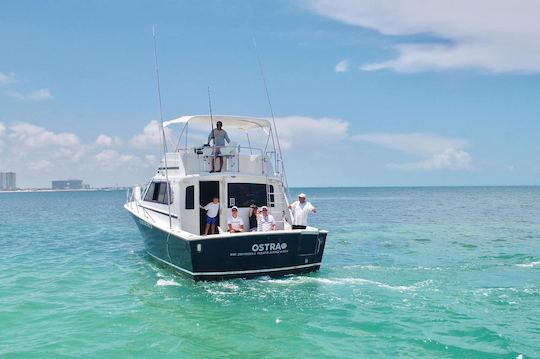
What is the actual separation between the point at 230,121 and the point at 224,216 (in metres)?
3.48

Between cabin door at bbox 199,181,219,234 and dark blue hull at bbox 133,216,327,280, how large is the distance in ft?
4.03

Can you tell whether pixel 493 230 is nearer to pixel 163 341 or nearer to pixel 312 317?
pixel 312 317

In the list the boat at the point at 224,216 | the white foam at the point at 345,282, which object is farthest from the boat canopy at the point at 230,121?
the white foam at the point at 345,282

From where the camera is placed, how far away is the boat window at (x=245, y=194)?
48.2ft

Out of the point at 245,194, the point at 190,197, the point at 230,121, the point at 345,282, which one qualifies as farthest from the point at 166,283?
the point at 230,121

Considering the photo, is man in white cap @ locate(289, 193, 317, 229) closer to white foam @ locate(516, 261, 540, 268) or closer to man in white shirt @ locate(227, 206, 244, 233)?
man in white shirt @ locate(227, 206, 244, 233)

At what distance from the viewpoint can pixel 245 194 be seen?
48.9 feet

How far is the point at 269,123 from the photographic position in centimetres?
1628

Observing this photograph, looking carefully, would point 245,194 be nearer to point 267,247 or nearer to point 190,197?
point 190,197

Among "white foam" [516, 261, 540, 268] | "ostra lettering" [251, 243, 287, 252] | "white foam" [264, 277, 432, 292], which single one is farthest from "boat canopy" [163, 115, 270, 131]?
"white foam" [516, 261, 540, 268]

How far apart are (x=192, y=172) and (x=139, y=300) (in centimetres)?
434

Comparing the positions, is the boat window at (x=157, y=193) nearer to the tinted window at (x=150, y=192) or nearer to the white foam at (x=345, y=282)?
the tinted window at (x=150, y=192)

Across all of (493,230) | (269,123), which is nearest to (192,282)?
(269,123)

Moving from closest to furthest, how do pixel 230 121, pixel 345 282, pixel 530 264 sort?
pixel 345 282 < pixel 530 264 < pixel 230 121
